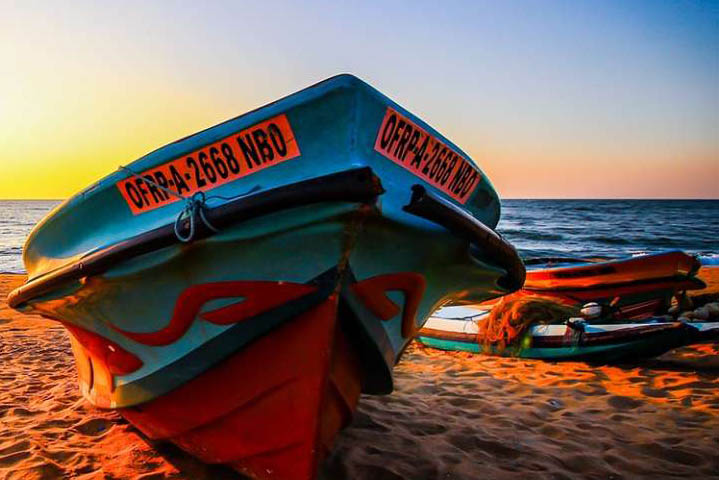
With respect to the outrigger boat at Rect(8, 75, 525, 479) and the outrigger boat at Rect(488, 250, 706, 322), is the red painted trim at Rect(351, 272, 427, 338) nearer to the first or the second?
the outrigger boat at Rect(8, 75, 525, 479)

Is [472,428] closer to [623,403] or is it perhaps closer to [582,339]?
[623,403]

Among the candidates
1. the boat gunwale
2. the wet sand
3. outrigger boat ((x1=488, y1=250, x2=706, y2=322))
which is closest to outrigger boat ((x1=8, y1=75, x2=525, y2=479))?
the boat gunwale

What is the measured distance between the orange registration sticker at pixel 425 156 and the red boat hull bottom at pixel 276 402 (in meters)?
0.78

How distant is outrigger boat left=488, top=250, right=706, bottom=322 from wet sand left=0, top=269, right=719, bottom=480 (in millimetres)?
1851

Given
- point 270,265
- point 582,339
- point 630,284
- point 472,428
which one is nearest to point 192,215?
point 270,265

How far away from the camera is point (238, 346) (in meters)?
2.56

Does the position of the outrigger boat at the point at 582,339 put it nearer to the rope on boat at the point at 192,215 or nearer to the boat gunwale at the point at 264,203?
the boat gunwale at the point at 264,203

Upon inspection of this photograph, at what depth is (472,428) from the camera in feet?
13.1

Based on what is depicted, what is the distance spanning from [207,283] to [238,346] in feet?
1.16

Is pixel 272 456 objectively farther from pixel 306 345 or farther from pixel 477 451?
pixel 477 451

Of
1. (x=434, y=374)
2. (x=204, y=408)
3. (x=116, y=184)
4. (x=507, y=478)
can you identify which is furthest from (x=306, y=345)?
(x=434, y=374)

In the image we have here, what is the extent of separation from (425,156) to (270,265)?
985 millimetres

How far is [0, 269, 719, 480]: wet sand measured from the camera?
129 inches

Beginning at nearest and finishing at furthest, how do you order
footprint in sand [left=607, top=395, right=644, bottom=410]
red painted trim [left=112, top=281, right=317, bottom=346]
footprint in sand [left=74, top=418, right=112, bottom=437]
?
red painted trim [left=112, top=281, right=317, bottom=346] < footprint in sand [left=74, top=418, right=112, bottom=437] < footprint in sand [left=607, top=395, right=644, bottom=410]
